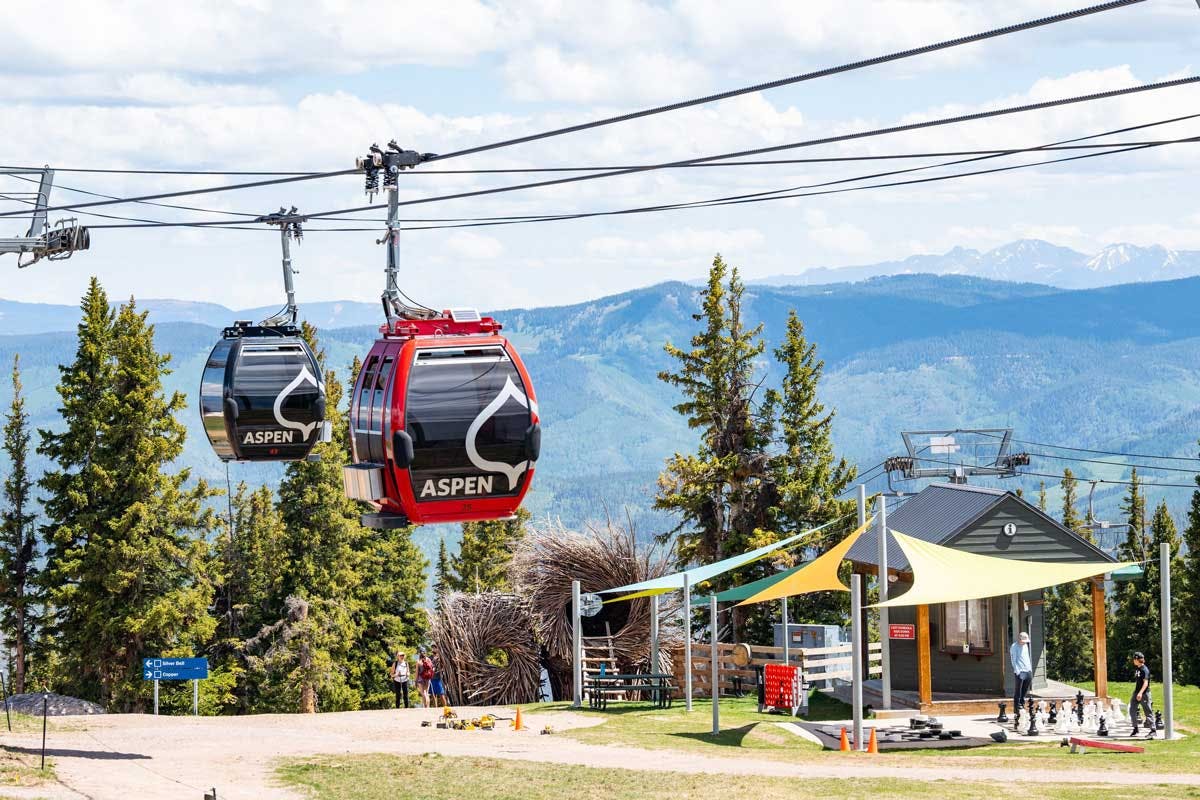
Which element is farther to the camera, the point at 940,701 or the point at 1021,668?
the point at 940,701

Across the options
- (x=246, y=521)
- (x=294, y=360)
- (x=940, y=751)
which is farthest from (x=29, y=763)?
(x=246, y=521)

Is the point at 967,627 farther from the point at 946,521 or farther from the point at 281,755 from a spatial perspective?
the point at 281,755

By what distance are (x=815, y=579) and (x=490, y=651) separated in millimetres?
13647

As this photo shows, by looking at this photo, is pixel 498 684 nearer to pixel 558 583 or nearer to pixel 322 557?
pixel 558 583

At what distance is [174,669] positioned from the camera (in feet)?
105

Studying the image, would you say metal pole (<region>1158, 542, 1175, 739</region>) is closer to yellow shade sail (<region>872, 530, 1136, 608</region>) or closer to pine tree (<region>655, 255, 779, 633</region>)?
yellow shade sail (<region>872, 530, 1136, 608</region>)

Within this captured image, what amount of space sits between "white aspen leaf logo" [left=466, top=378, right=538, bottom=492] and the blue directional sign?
53.6 ft

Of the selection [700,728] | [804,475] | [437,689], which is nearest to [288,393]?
[700,728]

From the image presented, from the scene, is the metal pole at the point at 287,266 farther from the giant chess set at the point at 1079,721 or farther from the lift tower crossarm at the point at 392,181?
the giant chess set at the point at 1079,721

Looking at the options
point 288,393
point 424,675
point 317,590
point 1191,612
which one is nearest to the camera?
point 288,393

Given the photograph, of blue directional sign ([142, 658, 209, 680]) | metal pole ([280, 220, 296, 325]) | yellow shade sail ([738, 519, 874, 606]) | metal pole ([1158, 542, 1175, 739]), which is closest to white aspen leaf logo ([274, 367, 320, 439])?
metal pole ([280, 220, 296, 325])

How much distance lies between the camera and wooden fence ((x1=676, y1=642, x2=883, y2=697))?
3406 centimetres

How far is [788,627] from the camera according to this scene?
36.8 metres

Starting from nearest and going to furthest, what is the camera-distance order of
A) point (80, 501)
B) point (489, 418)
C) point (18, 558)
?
point (489, 418) → point (80, 501) → point (18, 558)
